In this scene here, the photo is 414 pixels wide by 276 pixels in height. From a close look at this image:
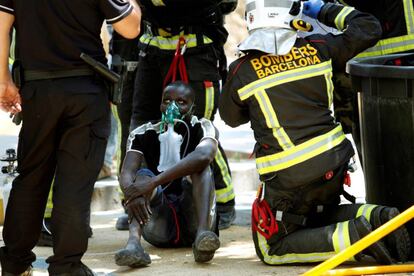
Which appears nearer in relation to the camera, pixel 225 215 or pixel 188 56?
pixel 188 56

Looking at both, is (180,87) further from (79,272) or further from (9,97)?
(79,272)

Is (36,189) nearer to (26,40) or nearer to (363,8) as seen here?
(26,40)

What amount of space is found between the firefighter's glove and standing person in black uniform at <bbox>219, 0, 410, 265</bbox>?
9 centimetres

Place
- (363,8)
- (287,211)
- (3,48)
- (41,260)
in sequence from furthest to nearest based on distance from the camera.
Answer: (363,8), (41,260), (287,211), (3,48)

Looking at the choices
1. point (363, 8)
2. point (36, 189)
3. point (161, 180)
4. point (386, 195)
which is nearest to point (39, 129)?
point (36, 189)

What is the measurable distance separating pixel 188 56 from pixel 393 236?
6.77ft

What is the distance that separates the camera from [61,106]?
495cm

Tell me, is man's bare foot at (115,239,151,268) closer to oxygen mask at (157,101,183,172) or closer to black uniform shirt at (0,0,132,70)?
oxygen mask at (157,101,183,172)

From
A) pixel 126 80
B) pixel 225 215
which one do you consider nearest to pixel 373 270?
pixel 225 215

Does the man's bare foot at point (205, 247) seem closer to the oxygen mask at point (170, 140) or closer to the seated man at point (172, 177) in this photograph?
the seated man at point (172, 177)

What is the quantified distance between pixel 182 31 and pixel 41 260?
5.88ft

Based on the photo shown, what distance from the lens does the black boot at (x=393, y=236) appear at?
531cm

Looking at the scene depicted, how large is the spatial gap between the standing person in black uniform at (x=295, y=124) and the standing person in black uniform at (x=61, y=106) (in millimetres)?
819

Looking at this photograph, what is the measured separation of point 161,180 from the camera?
5902mm
